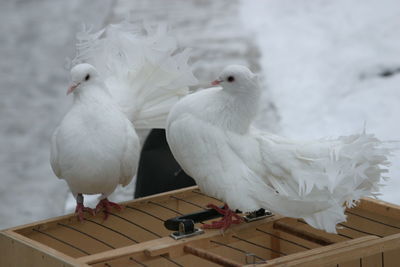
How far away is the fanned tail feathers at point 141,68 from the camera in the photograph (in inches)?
76.3

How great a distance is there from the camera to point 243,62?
16.1 feet

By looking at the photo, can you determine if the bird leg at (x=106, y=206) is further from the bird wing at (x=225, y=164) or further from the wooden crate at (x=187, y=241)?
the bird wing at (x=225, y=164)

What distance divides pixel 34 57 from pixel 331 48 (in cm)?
204

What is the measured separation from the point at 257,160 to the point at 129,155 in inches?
15.1

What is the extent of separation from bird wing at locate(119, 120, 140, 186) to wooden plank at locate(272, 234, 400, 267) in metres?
0.59

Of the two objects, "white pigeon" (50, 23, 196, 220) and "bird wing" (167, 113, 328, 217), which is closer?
"bird wing" (167, 113, 328, 217)

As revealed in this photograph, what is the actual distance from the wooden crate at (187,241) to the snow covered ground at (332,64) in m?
1.52

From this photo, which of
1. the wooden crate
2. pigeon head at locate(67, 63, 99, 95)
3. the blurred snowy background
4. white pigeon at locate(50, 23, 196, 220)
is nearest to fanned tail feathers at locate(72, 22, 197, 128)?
white pigeon at locate(50, 23, 196, 220)

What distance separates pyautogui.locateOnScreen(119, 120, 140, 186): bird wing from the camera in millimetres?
1840

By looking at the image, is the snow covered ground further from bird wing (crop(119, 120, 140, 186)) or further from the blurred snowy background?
bird wing (crop(119, 120, 140, 186))

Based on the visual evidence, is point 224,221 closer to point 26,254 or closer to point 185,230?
point 185,230

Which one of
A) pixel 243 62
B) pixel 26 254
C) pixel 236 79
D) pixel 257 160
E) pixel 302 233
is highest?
pixel 243 62

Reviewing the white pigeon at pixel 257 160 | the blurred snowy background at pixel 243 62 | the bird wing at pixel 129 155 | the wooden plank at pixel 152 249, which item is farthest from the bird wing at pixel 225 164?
the blurred snowy background at pixel 243 62

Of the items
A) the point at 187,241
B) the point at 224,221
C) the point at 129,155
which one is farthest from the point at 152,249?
the point at 129,155
